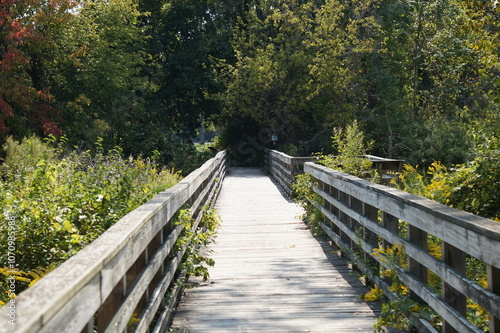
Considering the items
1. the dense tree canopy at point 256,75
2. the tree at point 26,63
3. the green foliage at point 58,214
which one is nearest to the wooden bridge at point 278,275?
the green foliage at point 58,214

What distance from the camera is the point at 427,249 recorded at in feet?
13.3

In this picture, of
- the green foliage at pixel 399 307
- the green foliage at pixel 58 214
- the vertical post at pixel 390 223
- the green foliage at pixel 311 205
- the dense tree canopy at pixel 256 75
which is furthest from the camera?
the dense tree canopy at pixel 256 75

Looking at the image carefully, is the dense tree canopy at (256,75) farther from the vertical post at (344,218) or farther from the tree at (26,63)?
the vertical post at (344,218)

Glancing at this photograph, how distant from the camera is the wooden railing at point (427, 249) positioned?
278cm

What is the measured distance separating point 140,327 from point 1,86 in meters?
18.9

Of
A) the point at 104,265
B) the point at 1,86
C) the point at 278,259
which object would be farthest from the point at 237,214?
the point at 1,86

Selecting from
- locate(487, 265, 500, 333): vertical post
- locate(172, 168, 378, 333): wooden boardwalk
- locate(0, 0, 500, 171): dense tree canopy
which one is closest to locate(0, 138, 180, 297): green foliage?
locate(172, 168, 378, 333): wooden boardwalk

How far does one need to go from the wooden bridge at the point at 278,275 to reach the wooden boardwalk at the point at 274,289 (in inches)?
0.4

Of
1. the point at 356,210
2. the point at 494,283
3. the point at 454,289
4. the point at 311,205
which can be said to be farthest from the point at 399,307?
the point at 311,205

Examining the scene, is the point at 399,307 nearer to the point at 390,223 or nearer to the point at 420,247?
the point at 420,247

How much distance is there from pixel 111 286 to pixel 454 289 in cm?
209

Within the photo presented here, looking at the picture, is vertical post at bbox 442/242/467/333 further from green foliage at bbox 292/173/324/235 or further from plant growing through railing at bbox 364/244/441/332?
green foliage at bbox 292/173/324/235

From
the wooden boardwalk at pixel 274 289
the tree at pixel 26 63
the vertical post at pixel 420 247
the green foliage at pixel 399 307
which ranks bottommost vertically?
the wooden boardwalk at pixel 274 289

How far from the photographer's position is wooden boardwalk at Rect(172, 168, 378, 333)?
452cm
